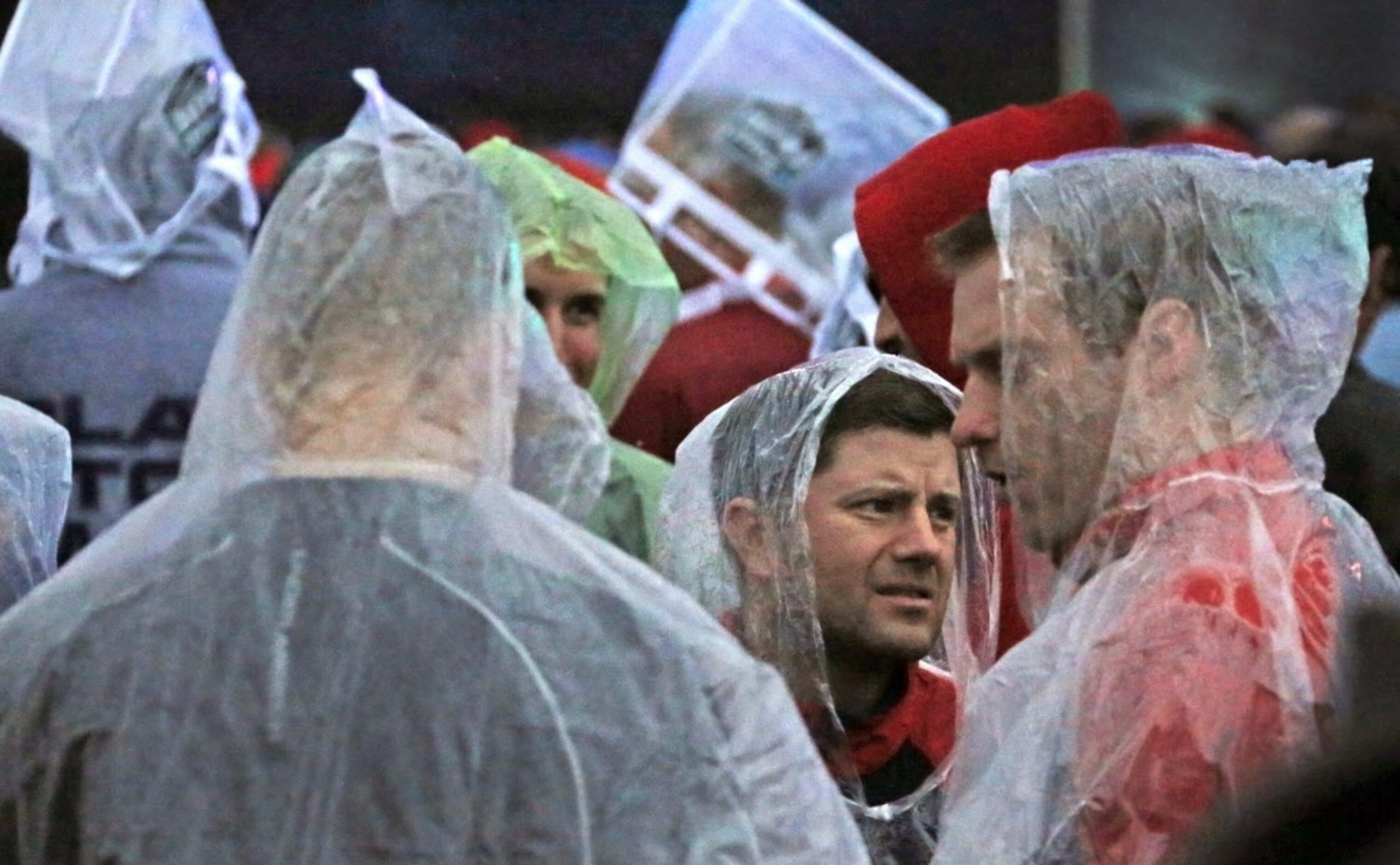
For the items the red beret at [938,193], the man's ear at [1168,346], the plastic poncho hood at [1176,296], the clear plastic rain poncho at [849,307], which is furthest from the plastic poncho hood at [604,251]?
the man's ear at [1168,346]

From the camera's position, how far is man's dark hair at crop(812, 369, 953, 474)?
3.32 metres

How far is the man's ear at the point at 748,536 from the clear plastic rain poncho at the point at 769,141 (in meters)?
1.65

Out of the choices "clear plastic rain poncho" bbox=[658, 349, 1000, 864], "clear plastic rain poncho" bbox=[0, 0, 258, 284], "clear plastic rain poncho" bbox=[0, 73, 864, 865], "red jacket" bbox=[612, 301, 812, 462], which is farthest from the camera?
"red jacket" bbox=[612, 301, 812, 462]

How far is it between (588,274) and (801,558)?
1.33m

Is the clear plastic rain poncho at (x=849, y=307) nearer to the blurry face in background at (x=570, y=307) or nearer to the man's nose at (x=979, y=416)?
the blurry face in background at (x=570, y=307)

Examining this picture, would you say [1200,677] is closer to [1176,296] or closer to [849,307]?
[1176,296]

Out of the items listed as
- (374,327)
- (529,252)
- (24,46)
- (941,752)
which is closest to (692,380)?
(529,252)

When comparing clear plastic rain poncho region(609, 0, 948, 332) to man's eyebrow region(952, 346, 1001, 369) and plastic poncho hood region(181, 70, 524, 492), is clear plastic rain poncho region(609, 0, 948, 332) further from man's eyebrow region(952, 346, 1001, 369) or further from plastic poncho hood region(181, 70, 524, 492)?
plastic poncho hood region(181, 70, 524, 492)

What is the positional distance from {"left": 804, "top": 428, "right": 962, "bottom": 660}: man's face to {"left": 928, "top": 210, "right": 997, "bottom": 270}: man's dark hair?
0.41 metres

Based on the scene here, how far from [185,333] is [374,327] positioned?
82.1 inches

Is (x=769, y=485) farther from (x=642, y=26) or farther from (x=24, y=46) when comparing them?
(x=642, y=26)

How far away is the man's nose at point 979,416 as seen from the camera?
2705mm

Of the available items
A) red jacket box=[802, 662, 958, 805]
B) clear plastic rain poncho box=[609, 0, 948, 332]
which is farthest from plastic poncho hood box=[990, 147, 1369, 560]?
clear plastic rain poncho box=[609, 0, 948, 332]

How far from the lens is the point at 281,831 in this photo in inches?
80.5
